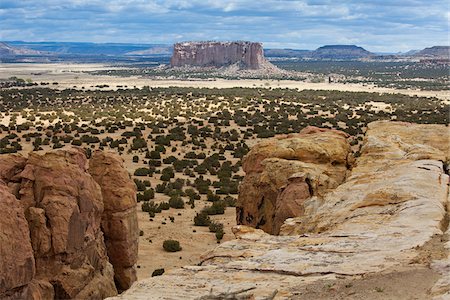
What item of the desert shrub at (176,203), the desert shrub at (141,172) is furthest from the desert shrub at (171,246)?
the desert shrub at (141,172)

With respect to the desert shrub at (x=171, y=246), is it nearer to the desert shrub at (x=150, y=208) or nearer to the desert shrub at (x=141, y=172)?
the desert shrub at (x=150, y=208)

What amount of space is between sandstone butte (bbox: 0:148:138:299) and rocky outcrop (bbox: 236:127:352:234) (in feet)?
17.7

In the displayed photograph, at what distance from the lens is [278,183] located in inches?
772

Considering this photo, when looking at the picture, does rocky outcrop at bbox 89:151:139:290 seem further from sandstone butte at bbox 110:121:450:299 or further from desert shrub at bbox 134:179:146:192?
desert shrub at bbox 134:179:146:192

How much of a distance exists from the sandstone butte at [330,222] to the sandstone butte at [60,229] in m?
2.72

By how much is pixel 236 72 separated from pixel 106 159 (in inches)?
6764

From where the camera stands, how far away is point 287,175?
64.0 ft

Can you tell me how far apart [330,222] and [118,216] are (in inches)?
217

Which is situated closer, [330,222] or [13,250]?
[13,250]

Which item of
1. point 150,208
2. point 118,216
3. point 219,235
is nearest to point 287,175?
point 219,235

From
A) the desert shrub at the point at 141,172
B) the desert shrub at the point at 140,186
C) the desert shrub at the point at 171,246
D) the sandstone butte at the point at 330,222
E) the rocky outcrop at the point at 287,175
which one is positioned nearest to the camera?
the sandstone butte at the point at 330,222

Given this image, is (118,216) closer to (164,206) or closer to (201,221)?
(201,221)

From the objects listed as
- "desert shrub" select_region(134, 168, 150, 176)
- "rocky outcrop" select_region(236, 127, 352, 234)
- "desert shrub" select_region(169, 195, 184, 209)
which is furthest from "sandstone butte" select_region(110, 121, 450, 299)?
"desert shrub" select_region(134, 168, 150, 176)

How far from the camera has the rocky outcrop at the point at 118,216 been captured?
1553 cm
